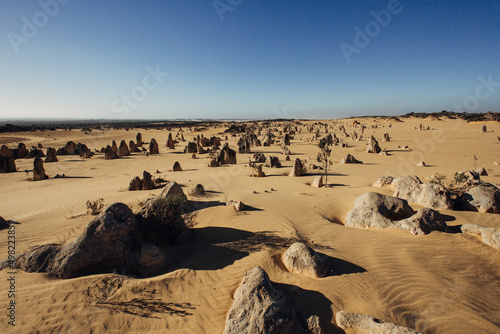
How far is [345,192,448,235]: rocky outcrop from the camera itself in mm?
6426

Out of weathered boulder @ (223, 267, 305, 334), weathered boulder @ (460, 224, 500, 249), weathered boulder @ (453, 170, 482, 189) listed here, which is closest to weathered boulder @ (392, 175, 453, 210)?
weathered boulder @ (453, 170, 482, 189)

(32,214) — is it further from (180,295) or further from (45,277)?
(180,295)

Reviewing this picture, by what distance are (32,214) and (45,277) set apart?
666cm

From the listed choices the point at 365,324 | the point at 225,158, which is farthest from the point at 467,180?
the point at 225,158

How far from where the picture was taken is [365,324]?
11.5ft

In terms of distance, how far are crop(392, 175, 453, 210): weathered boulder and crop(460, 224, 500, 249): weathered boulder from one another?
1.66 metres

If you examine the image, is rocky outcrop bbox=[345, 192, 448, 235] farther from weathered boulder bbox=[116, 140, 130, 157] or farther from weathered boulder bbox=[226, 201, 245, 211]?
weathered boulder bbox=[116, 140, 130, 157]

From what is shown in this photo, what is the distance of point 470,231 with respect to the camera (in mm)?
6176

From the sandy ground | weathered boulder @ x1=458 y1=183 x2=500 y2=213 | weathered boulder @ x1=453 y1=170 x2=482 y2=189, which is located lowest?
the sandy ground

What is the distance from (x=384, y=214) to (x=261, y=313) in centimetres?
539

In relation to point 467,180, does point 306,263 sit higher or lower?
lower

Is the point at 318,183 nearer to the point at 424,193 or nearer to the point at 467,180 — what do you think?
the point at 424,193

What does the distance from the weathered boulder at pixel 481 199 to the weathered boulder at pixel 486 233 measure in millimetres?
2000

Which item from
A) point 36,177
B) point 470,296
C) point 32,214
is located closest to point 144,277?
point 470,296
